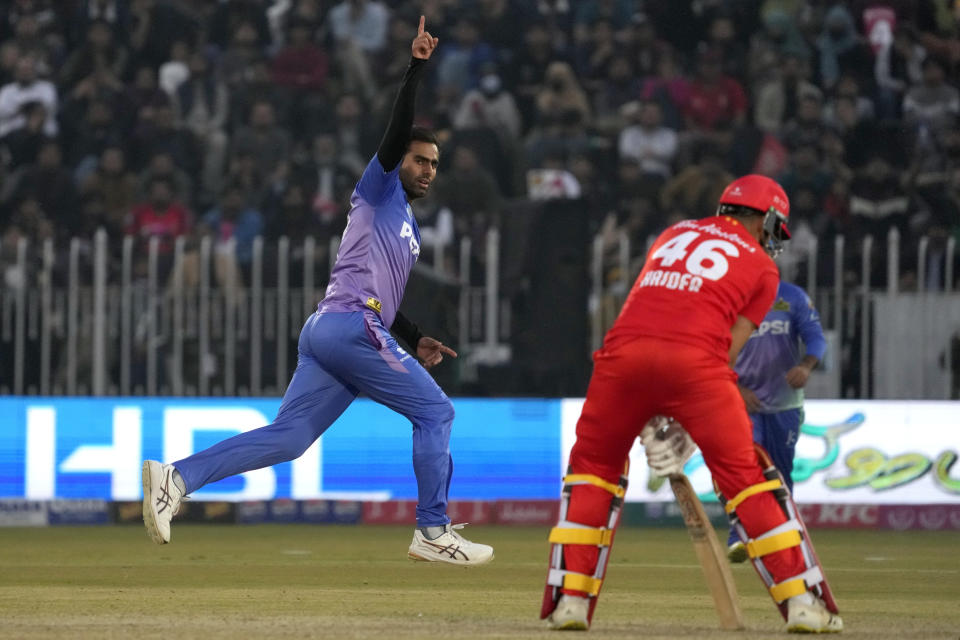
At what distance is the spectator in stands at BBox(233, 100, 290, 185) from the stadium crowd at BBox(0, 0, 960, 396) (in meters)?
0.03

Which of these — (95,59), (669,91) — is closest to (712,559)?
(669,91)

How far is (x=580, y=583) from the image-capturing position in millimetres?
6961

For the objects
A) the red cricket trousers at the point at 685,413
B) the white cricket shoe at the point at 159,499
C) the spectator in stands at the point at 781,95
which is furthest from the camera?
the spectator in stands at the point at 781,95

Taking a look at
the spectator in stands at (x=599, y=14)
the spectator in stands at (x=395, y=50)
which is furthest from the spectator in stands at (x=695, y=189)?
the spectator in stands at (x=395, y=50)

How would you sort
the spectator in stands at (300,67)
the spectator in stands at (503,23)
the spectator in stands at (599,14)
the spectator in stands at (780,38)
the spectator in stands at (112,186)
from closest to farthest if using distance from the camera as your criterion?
the spectator in stands at (112,186), the spectator in stands at (780,38), the spectator in stands at (300,67), the spectator in stands at (503,23), the spectator in stands at (599,14)

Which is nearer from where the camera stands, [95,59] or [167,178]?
[167,178]

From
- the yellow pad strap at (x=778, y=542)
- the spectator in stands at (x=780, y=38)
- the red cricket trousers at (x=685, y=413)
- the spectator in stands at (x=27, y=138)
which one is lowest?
the yellow pad strap at (x=778, y=542)

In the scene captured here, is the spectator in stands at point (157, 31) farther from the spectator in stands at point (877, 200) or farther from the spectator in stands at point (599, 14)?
the spectator in stands at point (877, 200)

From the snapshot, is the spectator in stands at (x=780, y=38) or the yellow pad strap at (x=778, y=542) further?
the spectator in stands at (x=780, y=38)

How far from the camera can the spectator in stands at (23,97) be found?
20.1 m

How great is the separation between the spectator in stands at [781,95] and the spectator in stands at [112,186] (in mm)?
7608

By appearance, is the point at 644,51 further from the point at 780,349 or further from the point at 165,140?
the point at 780,349

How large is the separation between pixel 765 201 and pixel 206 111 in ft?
45.8

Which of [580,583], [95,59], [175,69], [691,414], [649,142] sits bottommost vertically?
[580,583]
